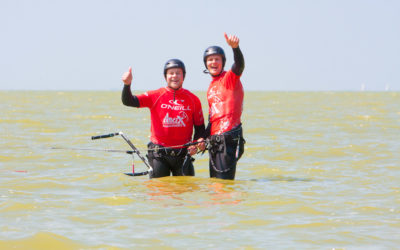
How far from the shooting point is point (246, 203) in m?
9.22

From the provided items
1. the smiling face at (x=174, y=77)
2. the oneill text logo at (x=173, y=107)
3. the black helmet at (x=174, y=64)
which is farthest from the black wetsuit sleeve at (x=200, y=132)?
the black helmet at (x=174, y=64)

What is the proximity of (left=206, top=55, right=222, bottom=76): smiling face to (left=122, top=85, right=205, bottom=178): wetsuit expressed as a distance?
1.59 feet

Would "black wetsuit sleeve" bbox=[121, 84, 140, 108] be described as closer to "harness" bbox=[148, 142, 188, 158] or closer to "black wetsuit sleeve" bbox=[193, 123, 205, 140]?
"harness" bbox=[148, 142, 188, 158]

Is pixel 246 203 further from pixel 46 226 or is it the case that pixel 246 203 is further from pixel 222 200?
pixel 46 226

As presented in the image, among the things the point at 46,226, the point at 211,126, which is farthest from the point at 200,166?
the point at 46,226

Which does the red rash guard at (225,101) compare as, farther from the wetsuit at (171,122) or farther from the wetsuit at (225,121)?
the wetsuit at (171,122)

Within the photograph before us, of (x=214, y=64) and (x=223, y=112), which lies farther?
(x=223, y=112)

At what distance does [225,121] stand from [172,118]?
2.60ft

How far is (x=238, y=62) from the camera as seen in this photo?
912 centimetres

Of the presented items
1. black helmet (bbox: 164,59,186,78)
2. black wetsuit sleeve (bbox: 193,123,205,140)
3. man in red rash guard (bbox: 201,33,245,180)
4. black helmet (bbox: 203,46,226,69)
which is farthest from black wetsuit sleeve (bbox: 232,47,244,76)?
black wetsuit sleeve (bbox: 193,123,205,140)

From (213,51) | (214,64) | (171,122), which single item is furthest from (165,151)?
(213,51)

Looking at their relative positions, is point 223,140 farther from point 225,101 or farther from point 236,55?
point 236,55

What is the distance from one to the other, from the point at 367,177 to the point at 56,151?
8.52 m

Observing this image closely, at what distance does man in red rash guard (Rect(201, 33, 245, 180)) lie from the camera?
9375 millimetres
